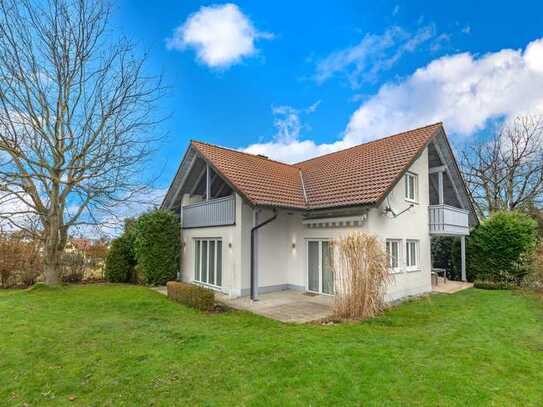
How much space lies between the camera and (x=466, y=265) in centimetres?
1822

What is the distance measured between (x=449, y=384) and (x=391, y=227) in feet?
26.2

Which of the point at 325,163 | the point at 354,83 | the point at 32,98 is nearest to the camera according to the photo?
the point at 32,98

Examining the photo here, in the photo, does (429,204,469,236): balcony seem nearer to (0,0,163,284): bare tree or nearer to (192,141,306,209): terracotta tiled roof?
(192,141,306,209): terracotta tiled roof

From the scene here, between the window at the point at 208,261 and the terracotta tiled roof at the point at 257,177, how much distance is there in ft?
10.7

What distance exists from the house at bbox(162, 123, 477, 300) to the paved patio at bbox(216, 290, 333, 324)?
539mm

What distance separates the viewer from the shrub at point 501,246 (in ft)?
52.6

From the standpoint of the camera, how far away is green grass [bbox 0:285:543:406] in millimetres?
4797

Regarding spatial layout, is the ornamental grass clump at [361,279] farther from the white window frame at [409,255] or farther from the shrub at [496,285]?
the shrub at [496,285]

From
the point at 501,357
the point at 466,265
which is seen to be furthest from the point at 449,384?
the point at 466,265

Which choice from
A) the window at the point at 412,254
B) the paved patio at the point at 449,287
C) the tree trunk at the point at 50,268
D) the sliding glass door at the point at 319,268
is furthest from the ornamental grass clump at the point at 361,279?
the tree trunk at the point at 50,268

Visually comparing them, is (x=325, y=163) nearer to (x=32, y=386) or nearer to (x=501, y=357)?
(x=501, y=357)

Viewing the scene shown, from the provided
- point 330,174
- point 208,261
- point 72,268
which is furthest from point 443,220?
point 72,268

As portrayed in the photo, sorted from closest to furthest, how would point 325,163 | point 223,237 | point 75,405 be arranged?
1. point 75,405
2. point 223,237
3. point 325,163

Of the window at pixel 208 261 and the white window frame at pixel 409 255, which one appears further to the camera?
the window at pixel 208 261
